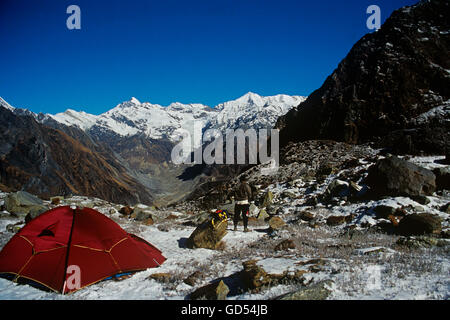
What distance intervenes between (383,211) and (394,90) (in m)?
23.9

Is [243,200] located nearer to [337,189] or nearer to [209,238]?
[209,238]

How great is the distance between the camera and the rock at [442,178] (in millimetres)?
13445

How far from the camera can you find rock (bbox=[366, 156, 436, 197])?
12.7 meters

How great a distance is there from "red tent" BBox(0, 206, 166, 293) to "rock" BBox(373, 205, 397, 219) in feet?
34.2

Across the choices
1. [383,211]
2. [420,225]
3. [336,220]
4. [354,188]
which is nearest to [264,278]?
[420,225]

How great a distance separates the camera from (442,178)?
13.7 metres

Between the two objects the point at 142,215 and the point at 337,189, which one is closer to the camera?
the point at 337,189

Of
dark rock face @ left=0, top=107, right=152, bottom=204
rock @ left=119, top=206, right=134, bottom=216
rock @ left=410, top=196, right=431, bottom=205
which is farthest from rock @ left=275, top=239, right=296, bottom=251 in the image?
dark rock face @ left=0, top=107, right=152, bottom=204

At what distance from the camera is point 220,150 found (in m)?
129

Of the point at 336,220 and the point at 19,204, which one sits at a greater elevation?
the point at 19,204
